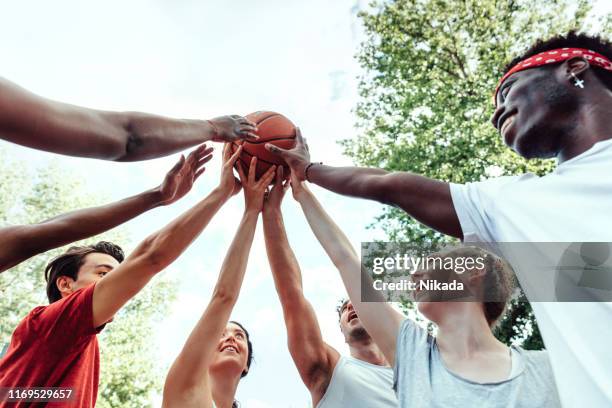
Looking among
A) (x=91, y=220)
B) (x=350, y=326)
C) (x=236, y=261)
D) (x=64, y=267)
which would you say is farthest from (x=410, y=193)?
(x=64, y=267)

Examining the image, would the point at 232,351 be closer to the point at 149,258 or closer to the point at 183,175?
the point at 149,258

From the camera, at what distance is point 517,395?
8.67ft

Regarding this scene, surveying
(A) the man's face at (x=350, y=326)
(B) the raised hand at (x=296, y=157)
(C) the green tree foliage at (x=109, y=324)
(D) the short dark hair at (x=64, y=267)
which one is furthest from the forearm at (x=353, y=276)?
(C) the green tree foliage at (x=109, y=324)

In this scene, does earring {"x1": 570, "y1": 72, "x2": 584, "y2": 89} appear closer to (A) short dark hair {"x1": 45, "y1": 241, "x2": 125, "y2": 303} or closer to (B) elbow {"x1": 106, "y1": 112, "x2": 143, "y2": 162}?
(B) elbow {"x1": 106, "y1": 112, "x2": 143, "y2": 162}

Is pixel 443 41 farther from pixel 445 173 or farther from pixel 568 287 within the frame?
pixel 568 287

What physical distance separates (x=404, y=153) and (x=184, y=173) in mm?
8560

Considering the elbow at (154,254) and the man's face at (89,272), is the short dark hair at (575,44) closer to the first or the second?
the elbow at (154,254)

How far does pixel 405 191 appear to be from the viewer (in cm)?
265

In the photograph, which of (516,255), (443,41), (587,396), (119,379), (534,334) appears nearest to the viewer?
(587,396)

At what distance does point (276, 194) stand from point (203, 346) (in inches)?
68.7

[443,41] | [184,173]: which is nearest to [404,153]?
[443,41]

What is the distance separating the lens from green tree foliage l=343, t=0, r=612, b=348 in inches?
455

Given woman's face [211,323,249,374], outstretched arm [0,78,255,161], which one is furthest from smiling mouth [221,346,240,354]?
outstretched arm [0,78,255,161]

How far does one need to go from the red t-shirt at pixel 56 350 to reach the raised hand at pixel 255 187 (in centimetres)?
171
